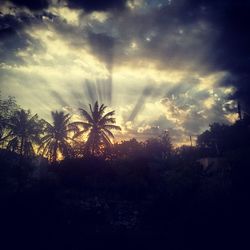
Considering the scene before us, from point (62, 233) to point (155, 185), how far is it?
9864 millimetres

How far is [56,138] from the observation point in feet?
124

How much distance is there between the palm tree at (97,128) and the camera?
33.4m

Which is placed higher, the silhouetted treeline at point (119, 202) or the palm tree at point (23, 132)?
the palm tree at point (23, 132)

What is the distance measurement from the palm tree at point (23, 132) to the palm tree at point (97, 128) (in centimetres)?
800

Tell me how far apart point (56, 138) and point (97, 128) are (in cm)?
727

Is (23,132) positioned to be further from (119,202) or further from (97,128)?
(119,202)

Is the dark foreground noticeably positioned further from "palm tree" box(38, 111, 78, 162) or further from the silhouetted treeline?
"palm tree" box(38, 111, 78, 162)

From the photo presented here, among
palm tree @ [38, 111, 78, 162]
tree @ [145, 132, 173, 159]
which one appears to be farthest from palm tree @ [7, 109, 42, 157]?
tree @ [145, 132, 173, 159]

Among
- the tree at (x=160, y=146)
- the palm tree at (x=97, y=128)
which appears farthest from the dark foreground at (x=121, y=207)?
the tree at (x=160, y=146)

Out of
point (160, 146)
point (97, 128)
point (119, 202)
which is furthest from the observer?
point (160, 146)

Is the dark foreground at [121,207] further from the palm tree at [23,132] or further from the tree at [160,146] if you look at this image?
the tree at [160,146]

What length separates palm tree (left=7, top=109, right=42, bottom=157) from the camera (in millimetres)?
36750

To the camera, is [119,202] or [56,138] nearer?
[119,202]

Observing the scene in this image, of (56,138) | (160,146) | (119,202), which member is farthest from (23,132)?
(160,146)
